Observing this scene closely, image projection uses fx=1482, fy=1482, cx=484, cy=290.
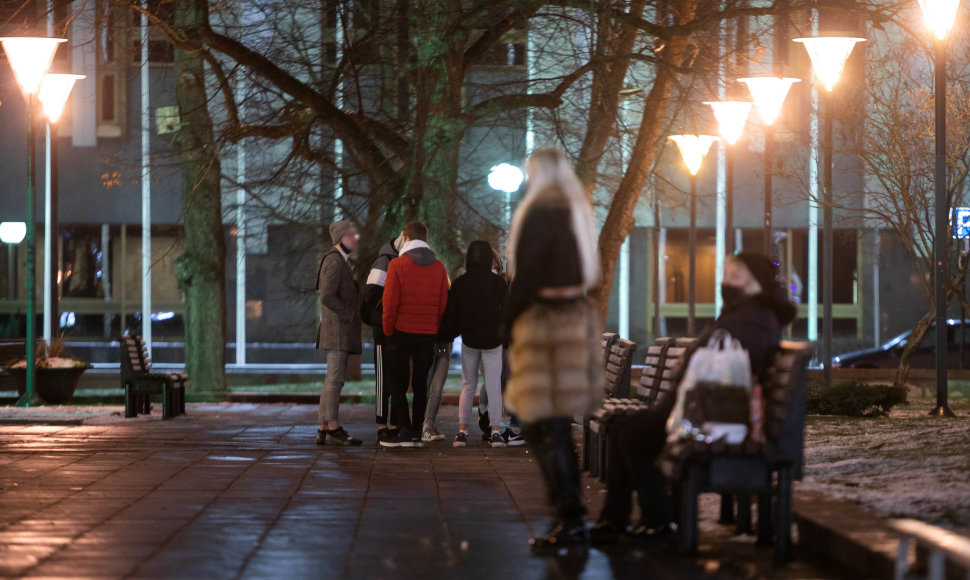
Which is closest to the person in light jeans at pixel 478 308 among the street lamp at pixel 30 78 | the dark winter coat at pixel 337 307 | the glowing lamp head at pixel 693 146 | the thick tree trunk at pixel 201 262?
the dark winter coat at pixel 337 307

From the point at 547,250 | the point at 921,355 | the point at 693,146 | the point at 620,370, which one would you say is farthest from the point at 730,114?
the point at 547,250

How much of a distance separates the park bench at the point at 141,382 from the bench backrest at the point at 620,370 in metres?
6.94

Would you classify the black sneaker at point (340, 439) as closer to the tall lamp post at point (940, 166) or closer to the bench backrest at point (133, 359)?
the bench backrest at point (133, 359)

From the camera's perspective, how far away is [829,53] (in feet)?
60.3

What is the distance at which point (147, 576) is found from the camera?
6527mm

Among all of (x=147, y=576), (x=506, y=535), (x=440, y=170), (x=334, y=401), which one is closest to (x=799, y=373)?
(x=506, y=535)

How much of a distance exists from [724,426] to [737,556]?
2.19ft

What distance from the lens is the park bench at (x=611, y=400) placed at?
9.89m

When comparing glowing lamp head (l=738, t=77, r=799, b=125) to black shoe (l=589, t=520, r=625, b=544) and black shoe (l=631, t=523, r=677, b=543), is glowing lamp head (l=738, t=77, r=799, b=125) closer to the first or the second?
black shoe (l=631, t=523, r=677, b=543)

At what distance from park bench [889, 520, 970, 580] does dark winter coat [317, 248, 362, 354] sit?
310 inches

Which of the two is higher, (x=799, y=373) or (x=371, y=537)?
(x=799, y=373)

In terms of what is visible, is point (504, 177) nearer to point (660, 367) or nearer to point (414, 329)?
point (414, 329)

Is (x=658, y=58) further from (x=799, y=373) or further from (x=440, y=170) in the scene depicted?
(x=799, y=373)

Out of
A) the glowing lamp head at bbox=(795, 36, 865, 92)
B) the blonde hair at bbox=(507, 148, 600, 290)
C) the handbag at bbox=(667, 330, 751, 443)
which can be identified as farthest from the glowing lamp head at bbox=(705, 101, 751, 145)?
the handbag at bbox=(667, 330, 751, 443)
